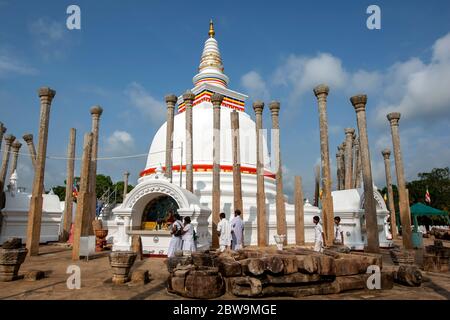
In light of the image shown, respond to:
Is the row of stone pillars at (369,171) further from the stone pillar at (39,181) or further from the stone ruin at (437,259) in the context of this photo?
the stone pillar at (39,181)

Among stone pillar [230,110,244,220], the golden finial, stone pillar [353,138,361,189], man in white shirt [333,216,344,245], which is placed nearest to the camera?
man in white shirt [333,216,344,245]

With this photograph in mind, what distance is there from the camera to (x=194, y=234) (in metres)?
10.0

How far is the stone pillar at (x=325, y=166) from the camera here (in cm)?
1193

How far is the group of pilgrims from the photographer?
29.7 feet

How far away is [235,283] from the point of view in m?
5.58

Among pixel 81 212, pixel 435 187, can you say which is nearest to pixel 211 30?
pixel 81 212

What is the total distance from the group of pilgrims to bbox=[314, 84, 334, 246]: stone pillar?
12.0ft

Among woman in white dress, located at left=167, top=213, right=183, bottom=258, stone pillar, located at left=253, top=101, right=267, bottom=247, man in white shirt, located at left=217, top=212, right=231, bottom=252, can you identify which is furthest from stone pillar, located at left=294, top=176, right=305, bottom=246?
woman in white dress, located at left=167, top=213, right=183, bottom=258

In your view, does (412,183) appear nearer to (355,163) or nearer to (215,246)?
(355,163)

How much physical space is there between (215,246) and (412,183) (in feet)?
119

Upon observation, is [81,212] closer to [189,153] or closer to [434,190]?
[189,153]

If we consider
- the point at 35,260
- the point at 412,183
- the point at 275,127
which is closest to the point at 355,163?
the point at 275,127

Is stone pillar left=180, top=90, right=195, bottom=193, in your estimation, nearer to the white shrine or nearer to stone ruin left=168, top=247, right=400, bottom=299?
the white shrine
